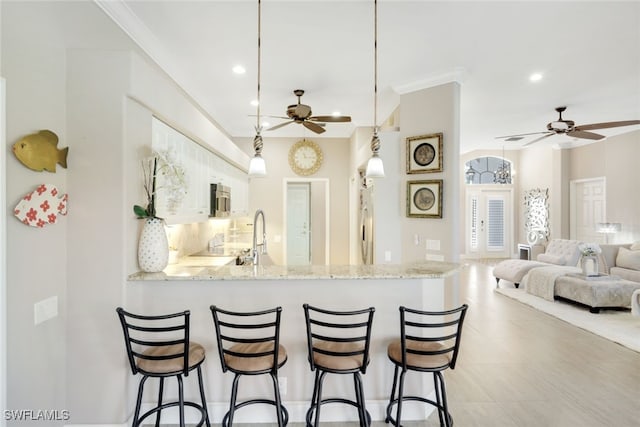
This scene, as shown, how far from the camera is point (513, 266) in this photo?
Answer: 6234 millimetres

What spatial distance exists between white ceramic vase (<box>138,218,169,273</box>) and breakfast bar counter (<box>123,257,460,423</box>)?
0.06 m

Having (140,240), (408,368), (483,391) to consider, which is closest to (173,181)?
(140,240)

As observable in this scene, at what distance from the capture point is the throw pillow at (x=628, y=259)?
5672 millimetres

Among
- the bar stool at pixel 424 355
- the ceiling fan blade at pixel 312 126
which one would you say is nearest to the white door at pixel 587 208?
the ceiling fan blade at pixel 312 126

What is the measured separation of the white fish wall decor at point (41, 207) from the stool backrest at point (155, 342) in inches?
26.7

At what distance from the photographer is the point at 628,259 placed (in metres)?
5.80

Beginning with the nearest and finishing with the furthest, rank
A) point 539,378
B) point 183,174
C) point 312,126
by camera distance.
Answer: point 183,174, point 539,378, point 312,126

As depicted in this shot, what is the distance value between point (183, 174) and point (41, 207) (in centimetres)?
89

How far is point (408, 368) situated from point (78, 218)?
2.30 metres

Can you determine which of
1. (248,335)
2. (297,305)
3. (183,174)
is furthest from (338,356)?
(183,174)

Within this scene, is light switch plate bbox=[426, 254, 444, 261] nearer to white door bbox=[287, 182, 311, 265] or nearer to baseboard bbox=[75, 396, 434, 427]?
baseboard bbox=[75, 396, 434, 427]

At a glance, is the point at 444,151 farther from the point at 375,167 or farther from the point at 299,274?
the point at 299,274

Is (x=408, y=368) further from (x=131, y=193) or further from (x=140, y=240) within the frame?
(x=131, y=193)

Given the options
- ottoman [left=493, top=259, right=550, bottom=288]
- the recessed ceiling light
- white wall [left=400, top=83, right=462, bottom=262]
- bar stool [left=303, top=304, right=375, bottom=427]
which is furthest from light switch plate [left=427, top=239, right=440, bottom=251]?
ottoman [left=493, top=259, right=550, bottom=288]
